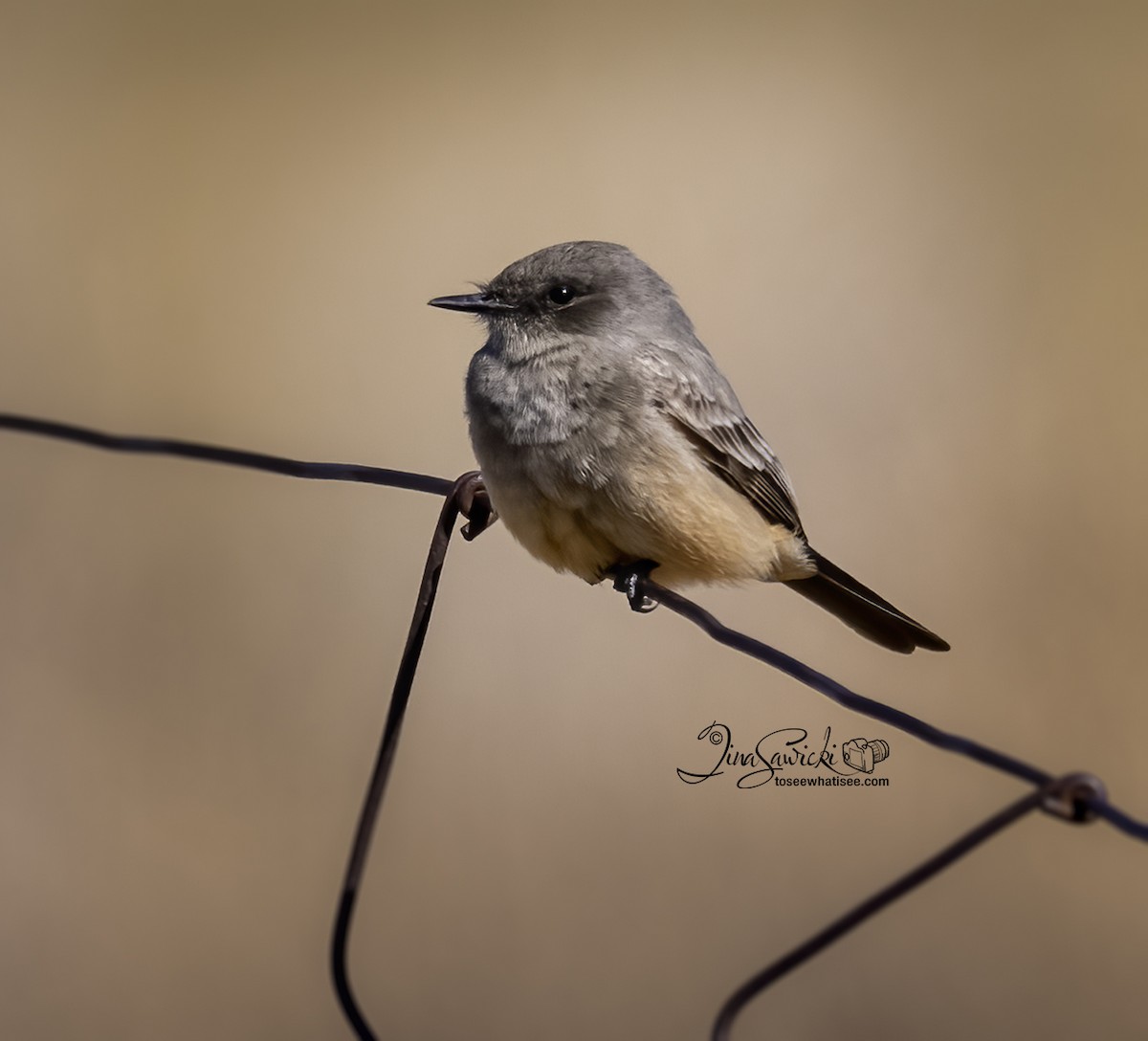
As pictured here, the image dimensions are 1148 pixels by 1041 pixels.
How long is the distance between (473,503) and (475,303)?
85cm

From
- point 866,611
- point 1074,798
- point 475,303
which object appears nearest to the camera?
point 1074,798

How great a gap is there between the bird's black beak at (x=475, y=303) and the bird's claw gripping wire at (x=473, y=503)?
0.61m

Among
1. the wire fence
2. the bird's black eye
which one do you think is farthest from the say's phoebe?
the wire fence

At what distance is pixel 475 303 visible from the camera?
349 cm

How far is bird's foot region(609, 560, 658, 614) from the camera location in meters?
3.25

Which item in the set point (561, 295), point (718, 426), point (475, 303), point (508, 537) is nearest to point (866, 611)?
point (718, 426)

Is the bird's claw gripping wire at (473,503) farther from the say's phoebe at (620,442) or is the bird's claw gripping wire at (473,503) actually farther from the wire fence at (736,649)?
the say's phoebe at (620,442)

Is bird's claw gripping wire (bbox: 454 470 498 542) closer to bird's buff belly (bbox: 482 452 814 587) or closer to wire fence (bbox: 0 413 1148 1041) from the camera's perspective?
wire fence (bbox: 0 413 1148 1041)

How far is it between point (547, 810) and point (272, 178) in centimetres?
304

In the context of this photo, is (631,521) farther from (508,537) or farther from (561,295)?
(508,537)

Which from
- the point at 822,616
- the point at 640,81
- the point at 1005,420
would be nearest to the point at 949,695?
the point at 822,616

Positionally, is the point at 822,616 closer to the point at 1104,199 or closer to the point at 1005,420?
the point at 1005,420

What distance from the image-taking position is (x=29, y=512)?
5492mm

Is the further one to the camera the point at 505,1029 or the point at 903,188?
the point at 903,188
